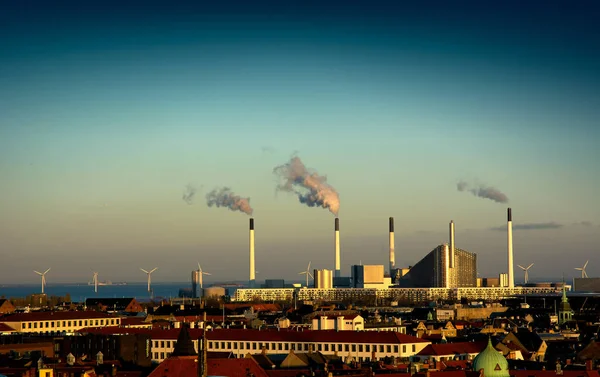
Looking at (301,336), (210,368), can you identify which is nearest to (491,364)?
(210,368)

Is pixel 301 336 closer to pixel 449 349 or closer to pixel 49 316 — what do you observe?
pixel 449 349

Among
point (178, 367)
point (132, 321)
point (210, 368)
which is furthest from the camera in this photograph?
point (132, 321)

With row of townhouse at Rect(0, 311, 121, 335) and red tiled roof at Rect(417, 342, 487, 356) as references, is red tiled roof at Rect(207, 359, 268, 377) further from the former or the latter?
row of townhouse at Rect(0, 311, 121, 335)

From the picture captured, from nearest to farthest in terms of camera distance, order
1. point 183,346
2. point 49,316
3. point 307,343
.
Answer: point 183,346, point 307,343, point 49,316

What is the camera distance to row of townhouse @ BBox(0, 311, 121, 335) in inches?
5738

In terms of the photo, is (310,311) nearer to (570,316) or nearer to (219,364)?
(570,316)

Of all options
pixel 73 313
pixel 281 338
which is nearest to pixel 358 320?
pixel 281 338

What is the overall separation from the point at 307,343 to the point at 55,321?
→ 4202 centimetres

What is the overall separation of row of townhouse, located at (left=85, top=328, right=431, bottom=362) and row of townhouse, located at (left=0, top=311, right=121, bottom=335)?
20.2m

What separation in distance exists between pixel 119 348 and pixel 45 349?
5.75 meters

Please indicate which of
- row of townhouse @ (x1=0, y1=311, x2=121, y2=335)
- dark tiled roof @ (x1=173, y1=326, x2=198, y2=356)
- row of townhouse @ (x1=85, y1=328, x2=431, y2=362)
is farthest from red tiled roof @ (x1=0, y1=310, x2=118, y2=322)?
dark tiled roof @ (x1=173, y1=326, x2=198, y2=356)

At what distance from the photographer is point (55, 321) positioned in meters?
151

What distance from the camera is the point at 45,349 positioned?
108 meters

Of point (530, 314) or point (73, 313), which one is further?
point (530, 314)
